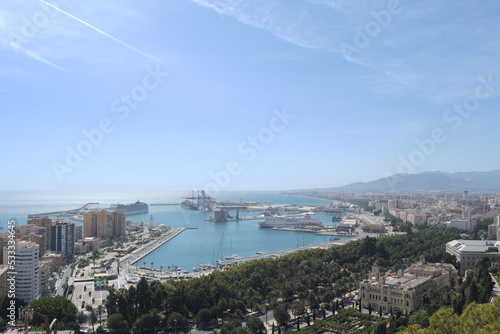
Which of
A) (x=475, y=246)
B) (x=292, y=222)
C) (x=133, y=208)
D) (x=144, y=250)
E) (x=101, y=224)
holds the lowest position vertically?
(x=144, y=250)

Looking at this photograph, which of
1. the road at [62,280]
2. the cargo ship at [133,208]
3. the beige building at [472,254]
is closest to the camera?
the road at [62,280]

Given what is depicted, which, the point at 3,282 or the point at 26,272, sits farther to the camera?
the point at 26,272

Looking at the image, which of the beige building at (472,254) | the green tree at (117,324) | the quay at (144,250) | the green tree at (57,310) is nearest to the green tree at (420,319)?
the green tree at (117,324)

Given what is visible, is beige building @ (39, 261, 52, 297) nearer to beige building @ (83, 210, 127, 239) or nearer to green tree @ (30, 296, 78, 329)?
green tree @ (30, 296, 78, 329)

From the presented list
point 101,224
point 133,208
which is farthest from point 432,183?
point 101,224

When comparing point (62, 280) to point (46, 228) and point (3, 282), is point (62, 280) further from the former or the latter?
→ point (46, 228)

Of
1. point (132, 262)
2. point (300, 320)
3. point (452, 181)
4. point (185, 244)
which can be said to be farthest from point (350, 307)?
point (452, 181)

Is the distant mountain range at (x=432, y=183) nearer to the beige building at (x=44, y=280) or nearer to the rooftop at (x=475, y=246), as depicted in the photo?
the rooftop at (x=475, y=246)

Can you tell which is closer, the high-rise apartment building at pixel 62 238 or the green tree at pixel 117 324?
the green tree at pixel 117 324

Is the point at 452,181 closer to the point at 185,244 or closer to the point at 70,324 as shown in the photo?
the point at 185,244

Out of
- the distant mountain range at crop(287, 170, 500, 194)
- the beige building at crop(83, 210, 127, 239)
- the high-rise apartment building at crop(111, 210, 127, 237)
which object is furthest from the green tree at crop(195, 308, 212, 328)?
the distant mountain range at crop(287, 170, 500, 194)
